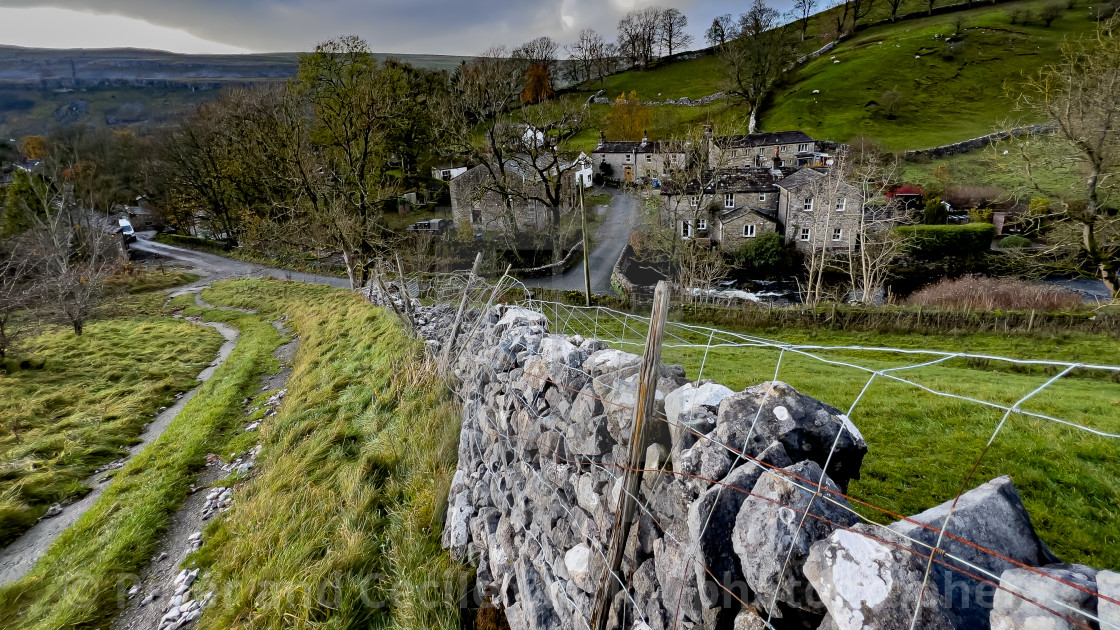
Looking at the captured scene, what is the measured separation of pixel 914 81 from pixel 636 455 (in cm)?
8446

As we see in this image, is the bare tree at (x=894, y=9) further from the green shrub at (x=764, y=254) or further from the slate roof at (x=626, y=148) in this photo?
the green shrub at (x=764, y=254)

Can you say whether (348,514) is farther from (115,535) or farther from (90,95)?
(90,95)

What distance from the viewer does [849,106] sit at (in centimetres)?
6025

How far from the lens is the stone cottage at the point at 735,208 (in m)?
35.5

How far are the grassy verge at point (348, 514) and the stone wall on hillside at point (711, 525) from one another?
0.63 m

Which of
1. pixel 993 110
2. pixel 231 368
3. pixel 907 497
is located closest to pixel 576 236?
pixel 231 368

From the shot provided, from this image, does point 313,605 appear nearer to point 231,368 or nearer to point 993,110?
point 231,368

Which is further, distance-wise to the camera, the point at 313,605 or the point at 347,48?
the point at 347,48

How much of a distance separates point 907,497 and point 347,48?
32.6m

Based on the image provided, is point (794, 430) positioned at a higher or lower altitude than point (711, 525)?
higher

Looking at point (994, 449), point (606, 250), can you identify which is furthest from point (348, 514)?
point (606, 250)

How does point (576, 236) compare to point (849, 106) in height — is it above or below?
below

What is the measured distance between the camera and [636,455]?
3.24 m

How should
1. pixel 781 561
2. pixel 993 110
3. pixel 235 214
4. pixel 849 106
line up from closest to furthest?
pixel 781 561 → pixel 235 214 → pixel 993 110 → pixel 849 106
